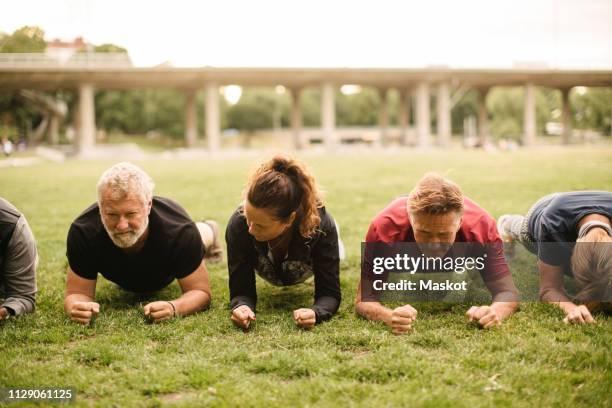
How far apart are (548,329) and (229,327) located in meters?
2.16

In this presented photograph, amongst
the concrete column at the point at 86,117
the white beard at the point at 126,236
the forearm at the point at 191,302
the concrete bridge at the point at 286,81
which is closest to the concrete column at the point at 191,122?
the concrete bridge at the point at 286,81

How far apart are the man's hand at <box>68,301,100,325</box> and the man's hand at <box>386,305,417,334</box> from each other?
2.10 metres

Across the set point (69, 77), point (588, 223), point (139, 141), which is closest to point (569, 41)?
point (588, 223)

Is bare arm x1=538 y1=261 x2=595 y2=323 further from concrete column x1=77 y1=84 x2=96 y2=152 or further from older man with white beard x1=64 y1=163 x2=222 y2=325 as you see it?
concrete column x1=77 y1=84 x2=96 y2=152

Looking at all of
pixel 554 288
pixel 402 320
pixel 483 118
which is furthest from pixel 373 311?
pixel 483 118

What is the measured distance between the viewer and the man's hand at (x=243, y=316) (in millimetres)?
3832

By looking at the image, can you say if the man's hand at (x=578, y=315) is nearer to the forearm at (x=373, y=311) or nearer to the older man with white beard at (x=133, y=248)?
the forearm at (x=373, y=311)

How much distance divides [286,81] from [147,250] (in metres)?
47.2

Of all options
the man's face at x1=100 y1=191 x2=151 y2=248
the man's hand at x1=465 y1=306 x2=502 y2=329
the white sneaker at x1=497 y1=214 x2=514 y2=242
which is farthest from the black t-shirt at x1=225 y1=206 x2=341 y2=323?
the white sneaker at x1=497 y1=214 x2=514 y2=242

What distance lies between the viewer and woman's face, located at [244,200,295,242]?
364 centimetres

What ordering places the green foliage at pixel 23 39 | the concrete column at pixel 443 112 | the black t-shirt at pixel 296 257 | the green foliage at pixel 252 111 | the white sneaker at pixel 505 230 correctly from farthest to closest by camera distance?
1. the green foliage at pixel 252 111
2. the concrete column at pixel 443 112
3. the green foliage at pixel 23 39
4. the white sneaker at pixel 505 230
5. the black t-shirt at pixel 296 257

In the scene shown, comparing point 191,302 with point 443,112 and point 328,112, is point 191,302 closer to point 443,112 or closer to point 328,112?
point 328,112

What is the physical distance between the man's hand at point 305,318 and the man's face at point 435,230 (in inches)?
34.6

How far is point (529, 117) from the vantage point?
52.9 meters
